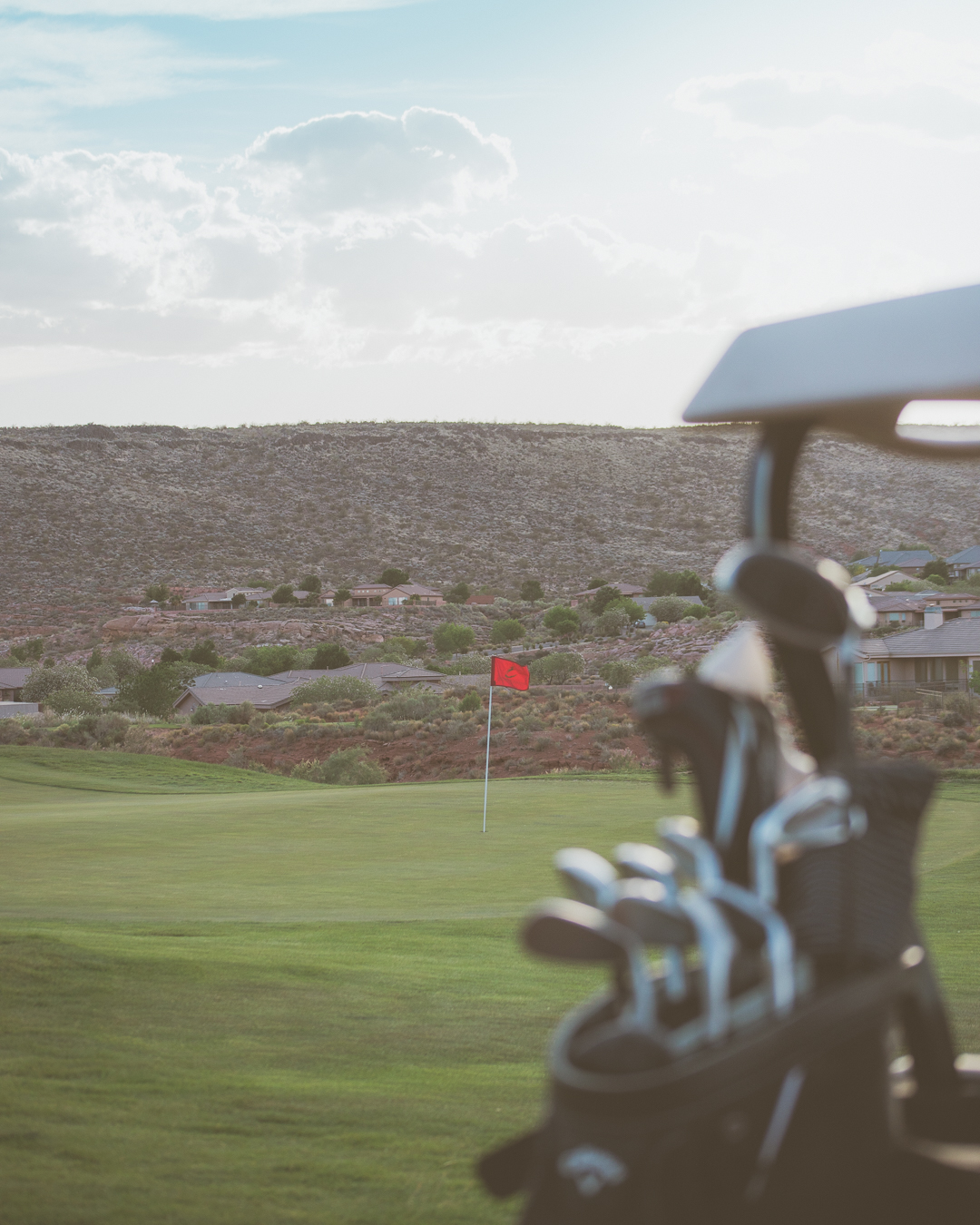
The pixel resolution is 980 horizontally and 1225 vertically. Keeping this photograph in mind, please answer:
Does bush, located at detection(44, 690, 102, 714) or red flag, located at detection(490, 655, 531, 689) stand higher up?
red flag, located at detection(490, 655, 531, 689)

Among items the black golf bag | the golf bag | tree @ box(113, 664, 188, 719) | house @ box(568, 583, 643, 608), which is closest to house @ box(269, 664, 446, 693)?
tree @ box(113, 664, 188, 719)

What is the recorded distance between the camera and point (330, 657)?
45.0m

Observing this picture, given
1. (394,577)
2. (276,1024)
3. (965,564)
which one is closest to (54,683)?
(394,577)

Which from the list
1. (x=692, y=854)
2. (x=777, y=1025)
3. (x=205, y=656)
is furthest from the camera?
(x=205, y=656)

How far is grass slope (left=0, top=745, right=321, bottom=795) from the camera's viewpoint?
19641 mm

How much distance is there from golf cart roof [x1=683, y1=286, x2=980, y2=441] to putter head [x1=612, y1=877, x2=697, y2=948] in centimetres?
93

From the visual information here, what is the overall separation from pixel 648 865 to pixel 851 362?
0.94 metres

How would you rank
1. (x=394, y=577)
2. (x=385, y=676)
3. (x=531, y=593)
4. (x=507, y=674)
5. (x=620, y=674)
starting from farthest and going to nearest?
(x=394, y=577), (x=531, y=593), (x=385, y=676), (x=620, y=674), (x=507, y=674)

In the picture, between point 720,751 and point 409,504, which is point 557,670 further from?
point 720,751

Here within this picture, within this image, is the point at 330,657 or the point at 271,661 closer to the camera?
the point at 330,657

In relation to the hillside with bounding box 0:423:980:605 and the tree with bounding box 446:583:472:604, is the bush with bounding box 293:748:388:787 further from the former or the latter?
the hillside with bounding box 0:423:980:605

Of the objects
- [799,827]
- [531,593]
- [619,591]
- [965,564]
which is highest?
[965,564]

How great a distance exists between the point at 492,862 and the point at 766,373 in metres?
9.26

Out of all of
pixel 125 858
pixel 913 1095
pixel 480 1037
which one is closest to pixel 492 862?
pixel 125 858
